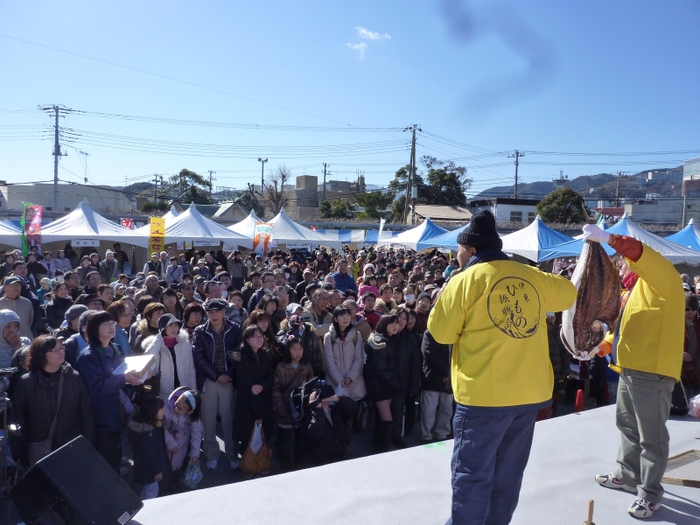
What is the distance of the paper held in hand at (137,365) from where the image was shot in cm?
386

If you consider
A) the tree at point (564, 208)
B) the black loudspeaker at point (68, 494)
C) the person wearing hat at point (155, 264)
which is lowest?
the black loudspeaker at point (68, 494)

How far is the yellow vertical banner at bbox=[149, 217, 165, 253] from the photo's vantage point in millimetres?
15178

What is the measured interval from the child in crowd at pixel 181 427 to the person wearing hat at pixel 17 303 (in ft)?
10.4

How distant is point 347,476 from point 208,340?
86.7 inches

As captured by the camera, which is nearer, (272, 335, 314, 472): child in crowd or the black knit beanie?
the black knit beanie

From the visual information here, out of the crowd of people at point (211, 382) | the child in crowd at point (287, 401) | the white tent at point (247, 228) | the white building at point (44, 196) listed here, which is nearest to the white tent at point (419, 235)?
the white tent at point (247, 228)

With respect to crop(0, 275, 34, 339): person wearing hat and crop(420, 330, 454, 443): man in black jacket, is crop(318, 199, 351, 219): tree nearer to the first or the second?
crop(0, 275, 34, 339): person wearing hat

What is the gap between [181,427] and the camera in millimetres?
4391

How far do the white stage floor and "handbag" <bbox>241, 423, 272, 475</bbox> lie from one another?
4.48 ft

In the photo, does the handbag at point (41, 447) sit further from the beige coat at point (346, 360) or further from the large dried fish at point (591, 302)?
the large dried fish at point (591, 302)

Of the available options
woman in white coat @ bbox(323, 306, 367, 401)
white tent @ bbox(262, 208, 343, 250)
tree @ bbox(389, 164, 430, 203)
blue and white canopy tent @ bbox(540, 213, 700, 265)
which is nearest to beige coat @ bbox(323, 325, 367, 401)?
woman in white coat @ bbox(323, 306, 367, 401)

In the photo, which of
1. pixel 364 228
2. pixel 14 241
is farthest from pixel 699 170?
pixel 14 241

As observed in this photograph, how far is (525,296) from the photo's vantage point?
2369 mm

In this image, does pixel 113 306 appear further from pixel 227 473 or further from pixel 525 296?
pixel 525 296
